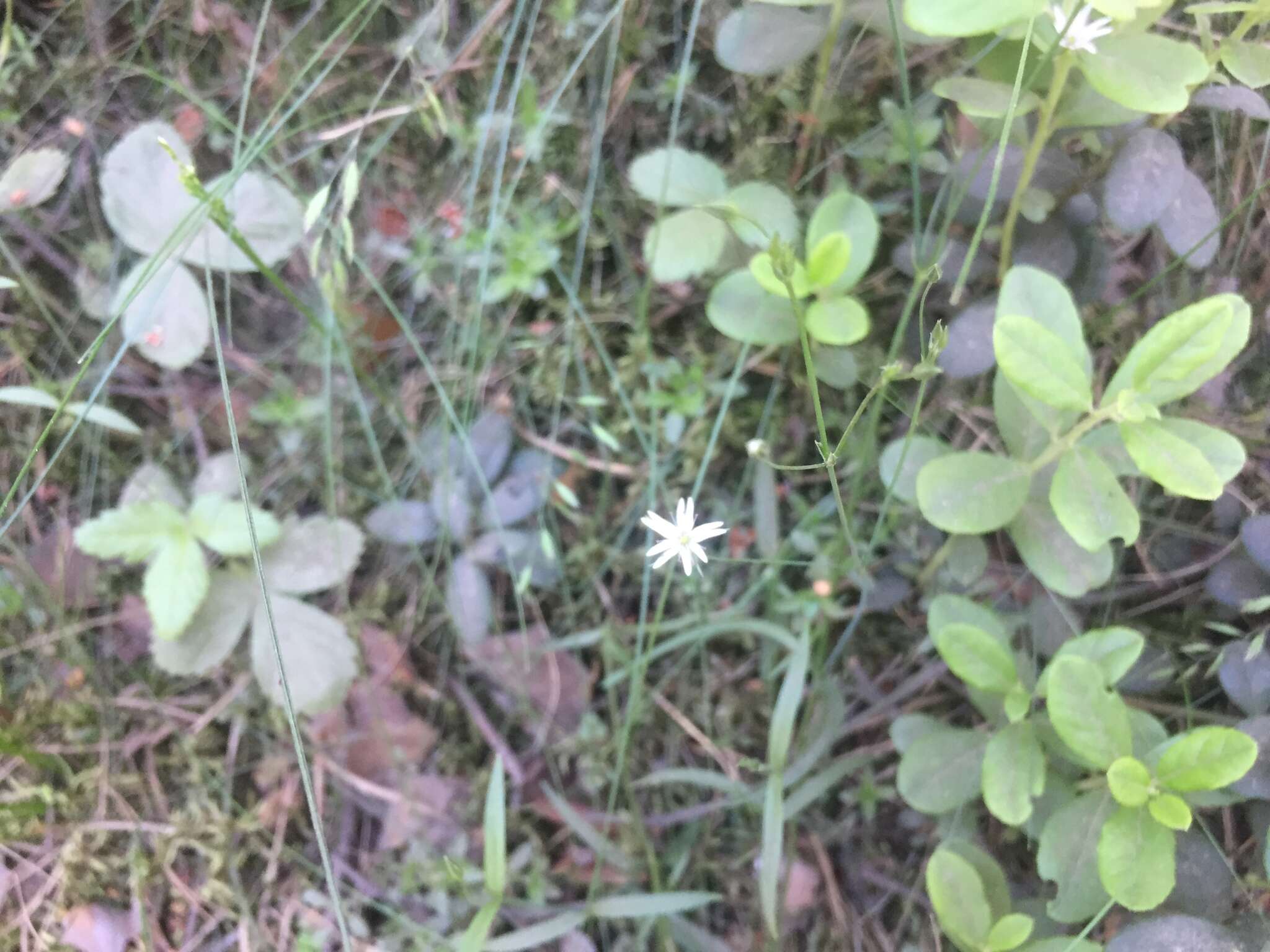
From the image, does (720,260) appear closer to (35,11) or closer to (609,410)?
(609,410)

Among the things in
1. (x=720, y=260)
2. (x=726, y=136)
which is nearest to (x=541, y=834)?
(x=720, y=260)

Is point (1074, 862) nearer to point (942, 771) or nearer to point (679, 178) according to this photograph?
point (942, 771)

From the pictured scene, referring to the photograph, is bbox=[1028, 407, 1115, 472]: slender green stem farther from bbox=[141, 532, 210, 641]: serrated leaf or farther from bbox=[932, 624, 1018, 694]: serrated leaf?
bbox=[141, 532, 210, 641]: serrated leaf

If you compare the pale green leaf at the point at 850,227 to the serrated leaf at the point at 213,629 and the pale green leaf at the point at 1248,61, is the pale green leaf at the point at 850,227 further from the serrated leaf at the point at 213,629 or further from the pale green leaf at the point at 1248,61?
the serrated leaf at the point at 213,629

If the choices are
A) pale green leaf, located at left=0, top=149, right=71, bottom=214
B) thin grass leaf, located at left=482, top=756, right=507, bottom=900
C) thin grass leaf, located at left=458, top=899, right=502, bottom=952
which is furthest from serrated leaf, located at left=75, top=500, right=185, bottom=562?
thin grass leaf, located at left=458, top=899, right=502, bottom=952

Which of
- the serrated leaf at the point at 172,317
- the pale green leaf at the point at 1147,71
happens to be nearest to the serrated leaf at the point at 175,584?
the serrated leaf at the point at 172,317

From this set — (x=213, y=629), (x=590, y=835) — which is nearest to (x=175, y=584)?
(x=213, y=629)

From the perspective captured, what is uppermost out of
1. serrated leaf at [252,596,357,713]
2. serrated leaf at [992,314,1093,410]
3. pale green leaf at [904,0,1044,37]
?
pale green leaf at [904,0,1044,37]
